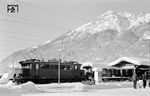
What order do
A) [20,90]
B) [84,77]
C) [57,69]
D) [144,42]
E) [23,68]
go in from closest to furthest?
1. [20,90]
2. [23,68]
3. [57,69]
4. [84,77]
5. [144,42]

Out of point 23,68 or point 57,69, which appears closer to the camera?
point 23,68

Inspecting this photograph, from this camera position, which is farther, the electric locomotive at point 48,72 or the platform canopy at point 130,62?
the platform canopy at point 130,62

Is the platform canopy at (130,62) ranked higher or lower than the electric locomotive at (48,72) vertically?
higher

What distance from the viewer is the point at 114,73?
221 ft

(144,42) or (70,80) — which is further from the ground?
(144,42)

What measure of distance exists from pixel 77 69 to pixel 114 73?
20581 mm

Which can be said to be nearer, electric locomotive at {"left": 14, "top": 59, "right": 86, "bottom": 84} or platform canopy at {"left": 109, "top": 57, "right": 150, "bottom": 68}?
electric locomotive at {"left": 14, "top": 59, "right": 86, "bottom": 84}

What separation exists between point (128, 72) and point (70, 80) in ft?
80.7

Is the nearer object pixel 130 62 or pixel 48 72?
pixel 48 72

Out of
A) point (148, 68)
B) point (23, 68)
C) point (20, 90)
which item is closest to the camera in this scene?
point (20, 90)

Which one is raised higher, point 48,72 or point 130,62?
point 130,62

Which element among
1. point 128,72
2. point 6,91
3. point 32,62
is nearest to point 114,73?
point 128,72

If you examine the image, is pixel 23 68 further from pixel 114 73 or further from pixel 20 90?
pixel 114 73

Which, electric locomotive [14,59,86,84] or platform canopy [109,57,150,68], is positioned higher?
platform canopy [109,57,150,68]
